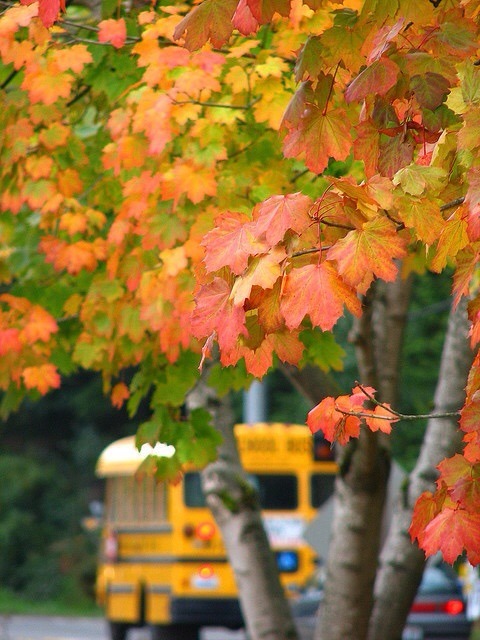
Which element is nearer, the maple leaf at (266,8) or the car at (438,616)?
the maple leaf at (266,8)

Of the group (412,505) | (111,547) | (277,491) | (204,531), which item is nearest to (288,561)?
(277,491)

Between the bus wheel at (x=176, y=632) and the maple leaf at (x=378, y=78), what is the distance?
47.9 feet

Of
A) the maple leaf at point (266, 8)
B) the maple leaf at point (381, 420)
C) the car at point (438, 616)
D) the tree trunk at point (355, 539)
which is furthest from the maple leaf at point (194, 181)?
the car at point (438, 616)

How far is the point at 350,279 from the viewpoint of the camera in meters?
2.94

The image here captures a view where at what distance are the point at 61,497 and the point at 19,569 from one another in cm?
242

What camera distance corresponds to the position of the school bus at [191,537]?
1688 centimetres

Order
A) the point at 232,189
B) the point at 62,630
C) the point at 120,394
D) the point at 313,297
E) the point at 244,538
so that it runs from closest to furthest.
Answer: the point at 313,297 → the point at 232,189 → the point at 120,394 → the point at 244,538 → the point at 62,630

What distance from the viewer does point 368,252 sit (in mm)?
2988

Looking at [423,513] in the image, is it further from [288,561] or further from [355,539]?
Answer: [288,561]

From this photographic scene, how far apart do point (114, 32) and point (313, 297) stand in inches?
122

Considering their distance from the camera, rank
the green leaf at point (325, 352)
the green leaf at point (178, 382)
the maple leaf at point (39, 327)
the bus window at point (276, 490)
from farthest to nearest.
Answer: the bus window at point (276, 490) < the maple leaf at point (39, 327) < the green leaf at point (178, 382) < the green leaf at point (325, 352)

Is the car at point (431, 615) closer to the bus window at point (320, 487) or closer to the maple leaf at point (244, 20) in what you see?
the bus window at point (320, 487)

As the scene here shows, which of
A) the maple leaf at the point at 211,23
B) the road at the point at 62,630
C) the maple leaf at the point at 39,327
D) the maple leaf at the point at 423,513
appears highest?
the maple leaf at the point at 211,23

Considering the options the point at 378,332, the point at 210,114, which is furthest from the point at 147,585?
the point at 210,114
